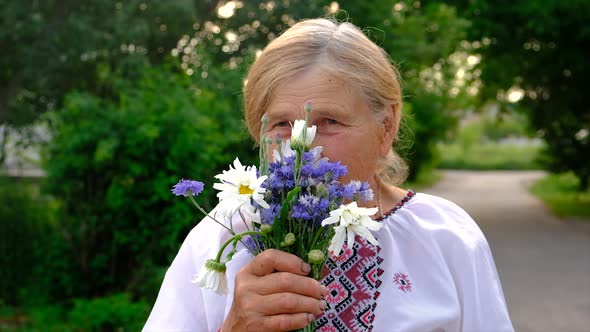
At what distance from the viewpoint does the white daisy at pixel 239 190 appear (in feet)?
5.03

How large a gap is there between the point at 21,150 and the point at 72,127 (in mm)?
2867

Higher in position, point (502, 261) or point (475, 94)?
point (475, 94)

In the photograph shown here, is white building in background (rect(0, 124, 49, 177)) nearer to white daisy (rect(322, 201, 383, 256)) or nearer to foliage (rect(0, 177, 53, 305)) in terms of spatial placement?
foliage (rect(0, 177, 53, 305))

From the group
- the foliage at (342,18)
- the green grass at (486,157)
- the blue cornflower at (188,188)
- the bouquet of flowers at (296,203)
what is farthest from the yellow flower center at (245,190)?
the green grass at (486,157)

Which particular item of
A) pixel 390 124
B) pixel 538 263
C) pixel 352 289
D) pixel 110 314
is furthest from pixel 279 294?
pixel 538 263

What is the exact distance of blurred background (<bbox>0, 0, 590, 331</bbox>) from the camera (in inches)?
219

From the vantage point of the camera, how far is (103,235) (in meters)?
5.83

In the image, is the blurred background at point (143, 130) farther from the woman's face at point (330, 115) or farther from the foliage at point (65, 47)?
the woman's face at point (330, 115)

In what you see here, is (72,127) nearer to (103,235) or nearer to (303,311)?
(103,235)

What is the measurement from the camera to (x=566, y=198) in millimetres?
20953

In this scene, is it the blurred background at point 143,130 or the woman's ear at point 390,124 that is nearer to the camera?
the woman's ear at point 390,124

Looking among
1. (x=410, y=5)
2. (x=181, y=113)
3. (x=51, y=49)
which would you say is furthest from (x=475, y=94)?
(x=181, y=113)

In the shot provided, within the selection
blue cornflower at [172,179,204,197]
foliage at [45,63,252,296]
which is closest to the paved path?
foliage at [45,63,252,296]

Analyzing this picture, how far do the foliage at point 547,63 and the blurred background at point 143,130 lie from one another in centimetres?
5
